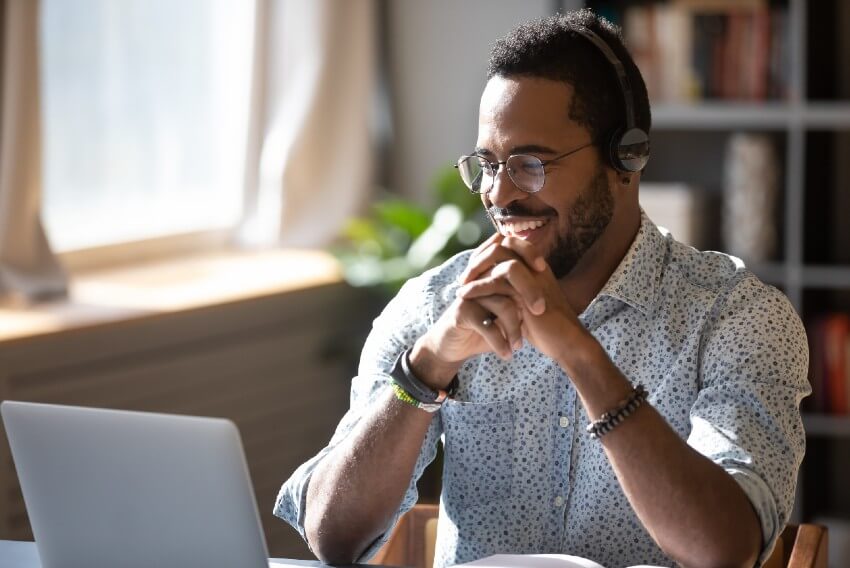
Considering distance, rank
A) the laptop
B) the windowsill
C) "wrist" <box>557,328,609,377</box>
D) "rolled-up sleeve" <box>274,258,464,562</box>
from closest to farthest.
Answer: the laptop
"wrist" <box>557,328,609,377</box>
"rolled-up sleeve" <box>274,258,464,562</box>
the windowsill

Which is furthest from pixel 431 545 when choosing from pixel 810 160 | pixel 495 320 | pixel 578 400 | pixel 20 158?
pixel 810 160

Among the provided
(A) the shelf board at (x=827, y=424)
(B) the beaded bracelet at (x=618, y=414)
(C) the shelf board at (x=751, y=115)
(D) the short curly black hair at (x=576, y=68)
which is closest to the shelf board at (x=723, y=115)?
(C) the shelf board at (x=751, y=115)

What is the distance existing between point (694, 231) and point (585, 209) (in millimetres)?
1797

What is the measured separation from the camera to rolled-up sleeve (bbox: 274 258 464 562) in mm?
1655

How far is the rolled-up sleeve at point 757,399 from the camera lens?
1.45 meters

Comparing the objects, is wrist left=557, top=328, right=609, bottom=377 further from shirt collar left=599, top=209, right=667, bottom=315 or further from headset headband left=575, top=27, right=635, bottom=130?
headset headband left=575, top=27, right=635, bottom=130

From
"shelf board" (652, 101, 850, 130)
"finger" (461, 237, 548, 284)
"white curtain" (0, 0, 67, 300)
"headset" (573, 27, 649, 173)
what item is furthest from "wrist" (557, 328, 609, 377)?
"shelf board" (652, 101, 850, 130)

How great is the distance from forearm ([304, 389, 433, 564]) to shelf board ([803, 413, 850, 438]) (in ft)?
6.46

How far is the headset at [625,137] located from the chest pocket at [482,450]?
0.35 metres

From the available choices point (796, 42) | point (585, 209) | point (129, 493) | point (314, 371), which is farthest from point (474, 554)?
point (796, 42)

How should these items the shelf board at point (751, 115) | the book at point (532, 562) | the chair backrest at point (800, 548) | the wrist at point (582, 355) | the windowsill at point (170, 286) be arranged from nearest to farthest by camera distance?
1. the book at point (532, 562)
2. the wrist at point (582, 355)
3. the chair backrest at point (800, 548)
4. the windowsill at point (170, 286)
5. the shelf board at point (751, 115)

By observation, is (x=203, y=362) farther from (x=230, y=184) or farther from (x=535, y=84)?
(x=535, y=84)

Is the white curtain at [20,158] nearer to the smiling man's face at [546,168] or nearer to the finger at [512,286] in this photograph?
the smiling man's face at [546,168]

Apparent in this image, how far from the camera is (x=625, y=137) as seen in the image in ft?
5.49
